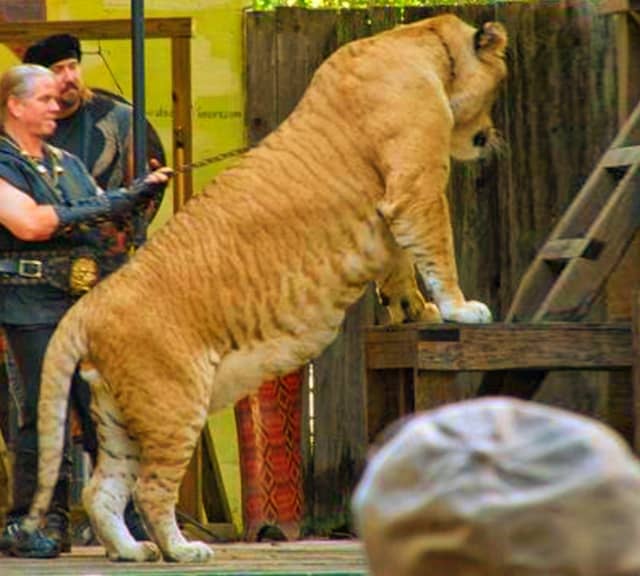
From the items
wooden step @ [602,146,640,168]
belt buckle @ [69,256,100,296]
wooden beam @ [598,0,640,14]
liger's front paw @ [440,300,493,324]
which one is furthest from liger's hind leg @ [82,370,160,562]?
wooden beam @ [598,0,640,14]

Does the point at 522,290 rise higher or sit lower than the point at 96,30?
lower

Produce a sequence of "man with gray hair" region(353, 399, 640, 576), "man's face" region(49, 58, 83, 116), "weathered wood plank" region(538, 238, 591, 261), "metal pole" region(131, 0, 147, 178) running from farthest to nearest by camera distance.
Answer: "man's face" region(49, 58, 83, 116)
"metal pole" region(131, 0, 147, 178)
"weathered wood plank" region(538, 238, 591, 261)
"man with gray hair" region(353, 399, 640, 576)

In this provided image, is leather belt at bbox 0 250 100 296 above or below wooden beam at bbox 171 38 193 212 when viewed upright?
below

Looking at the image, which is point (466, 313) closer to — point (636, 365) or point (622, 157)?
point (636, 365)

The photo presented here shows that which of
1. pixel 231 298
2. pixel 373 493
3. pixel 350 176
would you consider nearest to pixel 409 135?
pixel 350 176

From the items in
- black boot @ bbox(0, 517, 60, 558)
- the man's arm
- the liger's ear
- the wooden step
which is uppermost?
the liger's ear

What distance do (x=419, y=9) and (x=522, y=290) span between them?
228cm

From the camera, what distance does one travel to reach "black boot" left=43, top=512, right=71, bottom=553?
8.30 m

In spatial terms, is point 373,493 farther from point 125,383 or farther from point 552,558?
point 125,383

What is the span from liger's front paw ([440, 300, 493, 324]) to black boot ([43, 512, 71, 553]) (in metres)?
1.50

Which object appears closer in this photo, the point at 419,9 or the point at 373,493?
the point at 373,493

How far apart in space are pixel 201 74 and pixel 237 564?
3.41m

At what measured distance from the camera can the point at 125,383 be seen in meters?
7.95

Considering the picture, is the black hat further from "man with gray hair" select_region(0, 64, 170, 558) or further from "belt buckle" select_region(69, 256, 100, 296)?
"belt buckle" select_region(69, 256, 100, 296)
